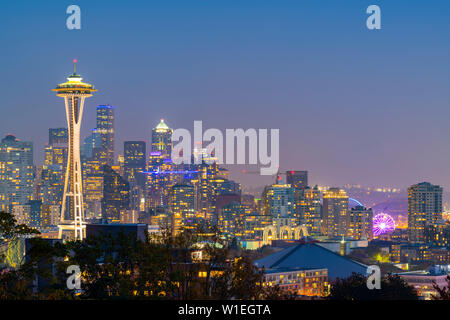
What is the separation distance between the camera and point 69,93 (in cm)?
12350

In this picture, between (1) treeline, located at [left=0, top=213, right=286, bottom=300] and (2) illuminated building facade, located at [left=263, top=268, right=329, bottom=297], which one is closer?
(1) treeline, located at [left=0, top=213, right=286, bottom=300]

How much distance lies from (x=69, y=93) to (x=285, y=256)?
49.0 m

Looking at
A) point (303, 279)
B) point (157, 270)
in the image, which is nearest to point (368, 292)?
point (157, 270)

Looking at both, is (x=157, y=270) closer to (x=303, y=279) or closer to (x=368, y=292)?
(x=368, y=292)

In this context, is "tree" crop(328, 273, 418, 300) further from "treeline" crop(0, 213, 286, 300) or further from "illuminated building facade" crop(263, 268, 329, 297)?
"illuminated building facade" crop(263, 268, 329, 297)

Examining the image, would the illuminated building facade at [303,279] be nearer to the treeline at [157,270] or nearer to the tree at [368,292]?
the tree at [368,292]

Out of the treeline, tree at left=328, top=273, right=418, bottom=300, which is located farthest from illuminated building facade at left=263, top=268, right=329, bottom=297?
the treeline

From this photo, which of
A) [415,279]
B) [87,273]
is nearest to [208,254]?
[87,273]

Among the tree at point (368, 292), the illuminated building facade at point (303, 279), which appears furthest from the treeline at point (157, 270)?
the illuminated building facade at point (303, 279)

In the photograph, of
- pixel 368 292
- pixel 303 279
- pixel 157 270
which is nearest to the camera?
pixel 157 270

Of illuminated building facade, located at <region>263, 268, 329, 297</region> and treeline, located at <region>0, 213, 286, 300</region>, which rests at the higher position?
treeline, located at <region>0, 213, 286, 300</region>

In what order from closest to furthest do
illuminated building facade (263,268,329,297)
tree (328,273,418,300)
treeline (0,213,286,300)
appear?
treeline (0,213,286,300), tree (328,273,418,300), illuminated building facade (263,268,329,297)

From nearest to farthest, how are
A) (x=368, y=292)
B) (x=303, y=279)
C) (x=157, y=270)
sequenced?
(x=157, y=270)
(x=368, y=292)
(x=303, y=279)
